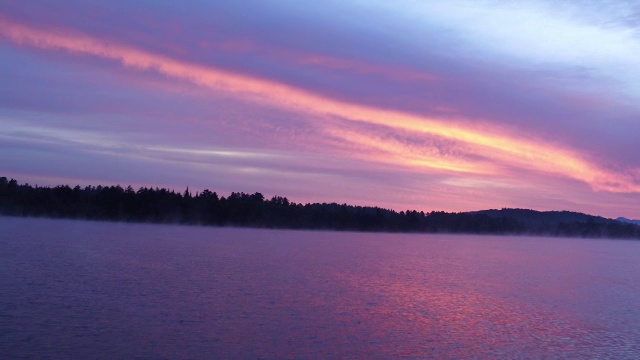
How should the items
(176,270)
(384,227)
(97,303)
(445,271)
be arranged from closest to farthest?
(97,303) < (176,270) < (445,271) < (384,227)

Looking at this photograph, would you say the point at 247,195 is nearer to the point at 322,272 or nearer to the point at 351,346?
the point at 322,272

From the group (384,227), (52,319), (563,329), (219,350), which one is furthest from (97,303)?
(384,227)

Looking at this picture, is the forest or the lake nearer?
the lake

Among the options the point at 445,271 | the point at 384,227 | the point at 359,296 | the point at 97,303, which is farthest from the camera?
the point at 384,227

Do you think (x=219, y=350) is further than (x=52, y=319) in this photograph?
No

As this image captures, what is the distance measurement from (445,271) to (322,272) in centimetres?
1212

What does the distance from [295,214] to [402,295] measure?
140 metres

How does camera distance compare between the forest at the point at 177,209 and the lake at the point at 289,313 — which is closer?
the lake at the point at 289,313

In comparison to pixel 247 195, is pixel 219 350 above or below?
below

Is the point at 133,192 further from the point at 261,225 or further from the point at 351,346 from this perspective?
the point at 351,346

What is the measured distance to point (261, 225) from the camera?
16912 centimetres

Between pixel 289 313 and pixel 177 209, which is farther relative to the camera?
pixel 177 209

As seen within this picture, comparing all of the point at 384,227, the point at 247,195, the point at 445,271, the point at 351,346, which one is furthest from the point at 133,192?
the point at 351,346

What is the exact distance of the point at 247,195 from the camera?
176 m
